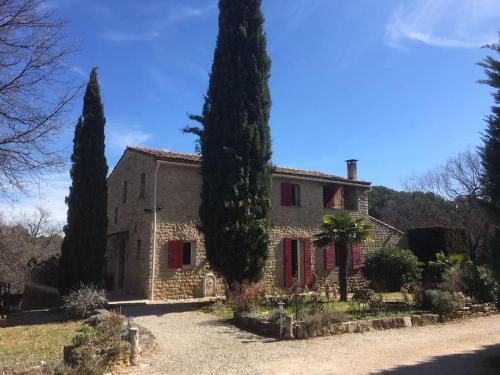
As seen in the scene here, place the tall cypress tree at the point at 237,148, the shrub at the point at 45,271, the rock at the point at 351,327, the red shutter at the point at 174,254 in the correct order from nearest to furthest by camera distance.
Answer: the rock at the point at 351,327 → the tall cypress tree at the point at 237,148 → the red shutter at the point at 174,254 → the shrub at the point at 45,271

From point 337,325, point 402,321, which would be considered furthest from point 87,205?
point 402,321

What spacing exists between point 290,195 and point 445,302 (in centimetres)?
941

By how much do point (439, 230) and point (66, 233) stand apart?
16769 mm

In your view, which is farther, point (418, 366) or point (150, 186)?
point (150, 186)

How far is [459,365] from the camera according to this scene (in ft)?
23.9

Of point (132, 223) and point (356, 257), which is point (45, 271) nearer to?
point (132, 223)

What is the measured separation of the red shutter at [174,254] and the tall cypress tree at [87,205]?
2394 mm

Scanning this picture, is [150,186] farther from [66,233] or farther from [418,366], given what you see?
[418,366]

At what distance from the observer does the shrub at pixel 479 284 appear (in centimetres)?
1337

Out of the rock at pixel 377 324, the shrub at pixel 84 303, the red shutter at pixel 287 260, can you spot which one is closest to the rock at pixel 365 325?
the rock at pixel 377 324

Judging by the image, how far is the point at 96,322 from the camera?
30.1 feet

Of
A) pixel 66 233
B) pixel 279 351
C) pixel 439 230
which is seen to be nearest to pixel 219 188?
pixel 66 233

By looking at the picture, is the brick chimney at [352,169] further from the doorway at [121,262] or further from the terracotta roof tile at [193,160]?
the doorway at [121,262]

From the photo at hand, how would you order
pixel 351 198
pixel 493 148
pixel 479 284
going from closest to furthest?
pixel 493 148, pixel 479 284, pixel 351 198
